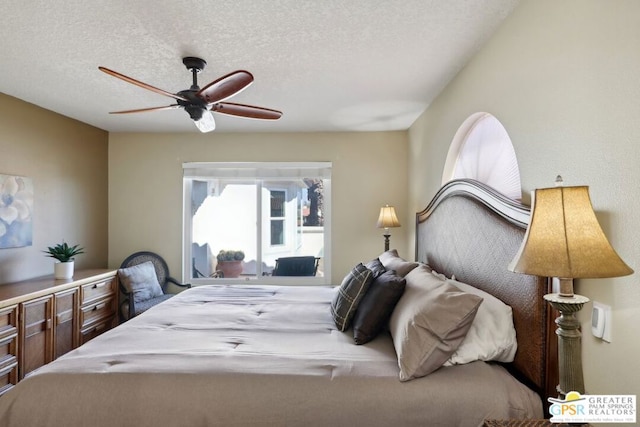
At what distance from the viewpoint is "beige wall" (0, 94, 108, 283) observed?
10.5ft

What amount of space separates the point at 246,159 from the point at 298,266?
57.7 inches

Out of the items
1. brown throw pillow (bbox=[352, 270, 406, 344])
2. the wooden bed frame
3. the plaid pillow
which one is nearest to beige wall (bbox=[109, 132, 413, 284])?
the wooden bed frame

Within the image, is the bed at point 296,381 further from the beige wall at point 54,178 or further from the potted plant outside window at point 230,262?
the potted plant outside window at point 230,262

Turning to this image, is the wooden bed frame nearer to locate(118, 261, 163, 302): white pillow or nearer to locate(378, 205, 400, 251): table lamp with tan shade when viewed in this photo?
locate(378, 205, 400, 251): table lamp with tan shade

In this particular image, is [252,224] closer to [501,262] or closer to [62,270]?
[62,270]

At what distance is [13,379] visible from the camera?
2.66m

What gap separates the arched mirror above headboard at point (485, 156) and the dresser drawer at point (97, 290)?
342cm

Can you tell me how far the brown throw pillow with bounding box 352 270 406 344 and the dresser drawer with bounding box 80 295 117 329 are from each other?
2797 millimetres

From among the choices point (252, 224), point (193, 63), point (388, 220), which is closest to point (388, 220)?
point (388, 220)

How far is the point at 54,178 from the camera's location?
12.1 feet

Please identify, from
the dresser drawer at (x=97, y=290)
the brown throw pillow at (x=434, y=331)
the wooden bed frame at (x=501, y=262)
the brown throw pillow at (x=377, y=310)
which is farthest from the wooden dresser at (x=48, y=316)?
the wooden bed frame at (x=501, y=262)

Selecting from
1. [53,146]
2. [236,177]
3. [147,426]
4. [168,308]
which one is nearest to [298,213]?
[236,177]

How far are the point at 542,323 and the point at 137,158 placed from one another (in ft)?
14.7

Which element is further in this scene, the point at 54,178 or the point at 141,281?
the point at 141,281
